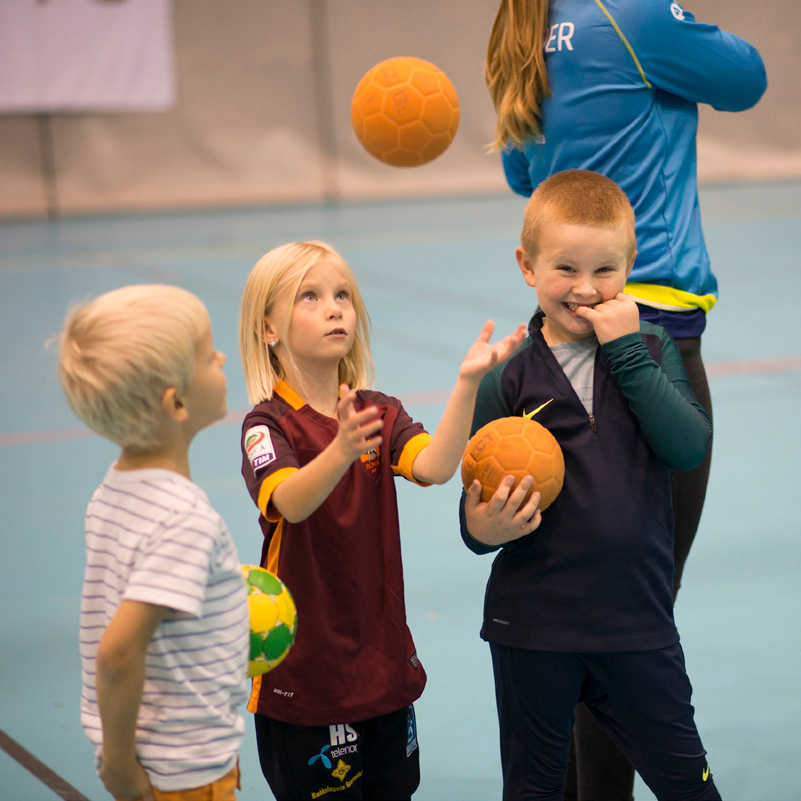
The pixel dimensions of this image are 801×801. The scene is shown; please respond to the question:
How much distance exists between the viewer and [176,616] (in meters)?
1.60

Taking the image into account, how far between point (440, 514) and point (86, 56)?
12010 millimetres

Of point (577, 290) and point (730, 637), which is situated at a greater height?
point (577, 290)

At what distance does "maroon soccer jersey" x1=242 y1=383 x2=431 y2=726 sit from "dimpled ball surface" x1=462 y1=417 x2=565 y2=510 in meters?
0.12

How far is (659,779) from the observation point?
196 centimetres

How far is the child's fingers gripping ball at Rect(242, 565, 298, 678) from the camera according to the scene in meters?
1.76

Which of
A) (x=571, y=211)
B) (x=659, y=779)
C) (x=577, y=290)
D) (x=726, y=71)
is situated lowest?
(x=659, y=779)

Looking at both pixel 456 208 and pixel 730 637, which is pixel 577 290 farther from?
pixel 456 208

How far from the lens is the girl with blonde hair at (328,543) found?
77.8 inches

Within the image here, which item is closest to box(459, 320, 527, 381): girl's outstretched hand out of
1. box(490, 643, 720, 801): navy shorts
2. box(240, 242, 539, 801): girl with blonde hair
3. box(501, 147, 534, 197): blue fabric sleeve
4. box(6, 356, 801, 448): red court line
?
box(240, 242, 539, 801): girl with blonde hair

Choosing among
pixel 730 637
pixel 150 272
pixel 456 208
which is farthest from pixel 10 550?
pixel 456 208

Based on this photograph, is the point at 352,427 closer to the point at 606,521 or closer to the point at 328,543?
the point at 328,543

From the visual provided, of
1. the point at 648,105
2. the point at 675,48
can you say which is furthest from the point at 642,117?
the point at 675,48

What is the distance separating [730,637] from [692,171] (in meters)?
1.58

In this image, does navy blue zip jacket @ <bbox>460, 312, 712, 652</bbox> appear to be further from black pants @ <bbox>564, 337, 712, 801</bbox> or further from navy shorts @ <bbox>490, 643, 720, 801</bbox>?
black pants @ <bbox>564, 337, 712, 801</bbox>
